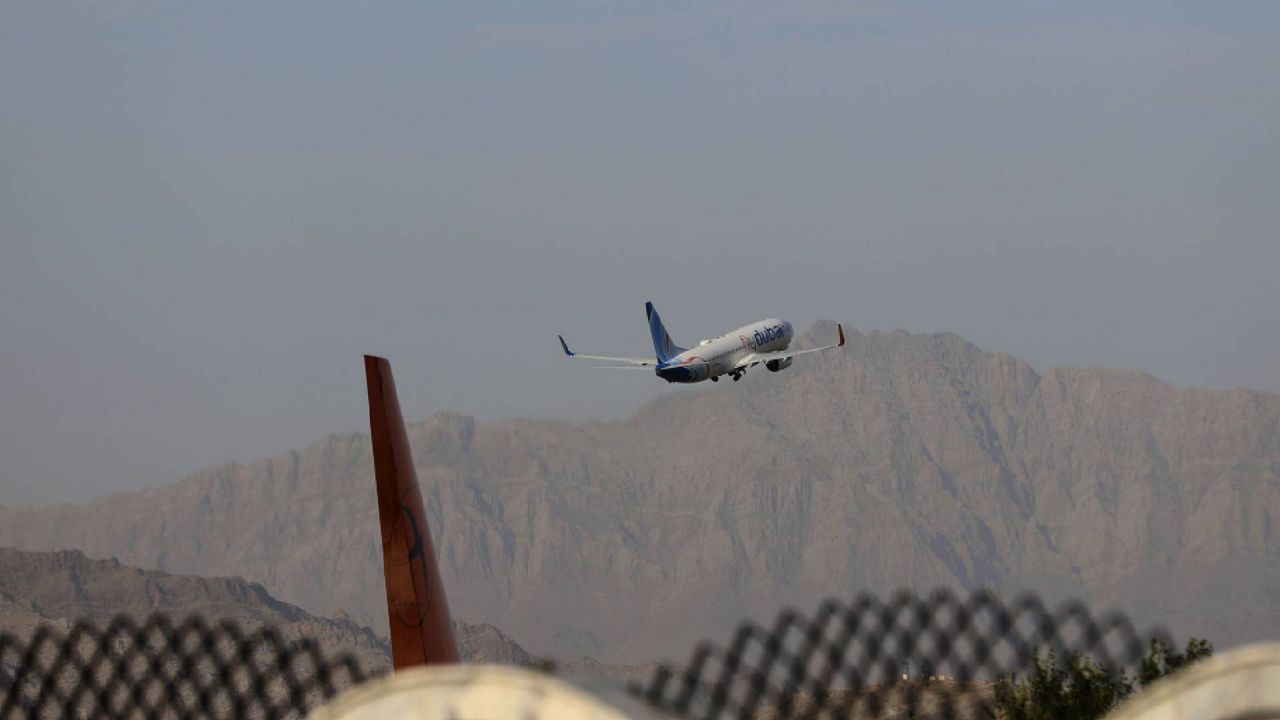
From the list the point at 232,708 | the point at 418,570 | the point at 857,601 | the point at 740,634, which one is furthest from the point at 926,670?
the point at 232,708

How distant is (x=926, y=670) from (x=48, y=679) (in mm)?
12747

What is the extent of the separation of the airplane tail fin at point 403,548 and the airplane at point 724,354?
115915mm

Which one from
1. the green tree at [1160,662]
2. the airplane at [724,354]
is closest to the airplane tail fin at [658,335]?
the airplane at [724,354]

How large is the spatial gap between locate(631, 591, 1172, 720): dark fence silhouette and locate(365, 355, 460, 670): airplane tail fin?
3.89 meters

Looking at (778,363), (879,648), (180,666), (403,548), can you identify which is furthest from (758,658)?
(778,363)

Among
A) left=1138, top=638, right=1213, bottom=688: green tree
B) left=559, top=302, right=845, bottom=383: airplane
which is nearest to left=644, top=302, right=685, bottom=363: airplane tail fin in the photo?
left=559, top=302, right=845, bottom=383: airplane

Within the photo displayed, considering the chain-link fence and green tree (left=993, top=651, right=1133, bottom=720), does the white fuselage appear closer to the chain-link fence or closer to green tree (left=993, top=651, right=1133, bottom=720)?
green tree (left=993, top=651, right=1133, bottom=720)

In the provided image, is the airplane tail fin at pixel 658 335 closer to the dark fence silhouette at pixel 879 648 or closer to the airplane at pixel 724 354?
the airplane at pixel 724 354

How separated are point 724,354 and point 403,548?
5056 inches

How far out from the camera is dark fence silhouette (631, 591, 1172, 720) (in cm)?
2477

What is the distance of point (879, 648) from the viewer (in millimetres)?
26641

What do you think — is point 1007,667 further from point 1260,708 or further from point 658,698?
point 1260,708

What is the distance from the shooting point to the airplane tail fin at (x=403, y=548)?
2645cm

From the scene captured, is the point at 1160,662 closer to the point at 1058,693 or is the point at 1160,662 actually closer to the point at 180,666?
the point at 1058,693
